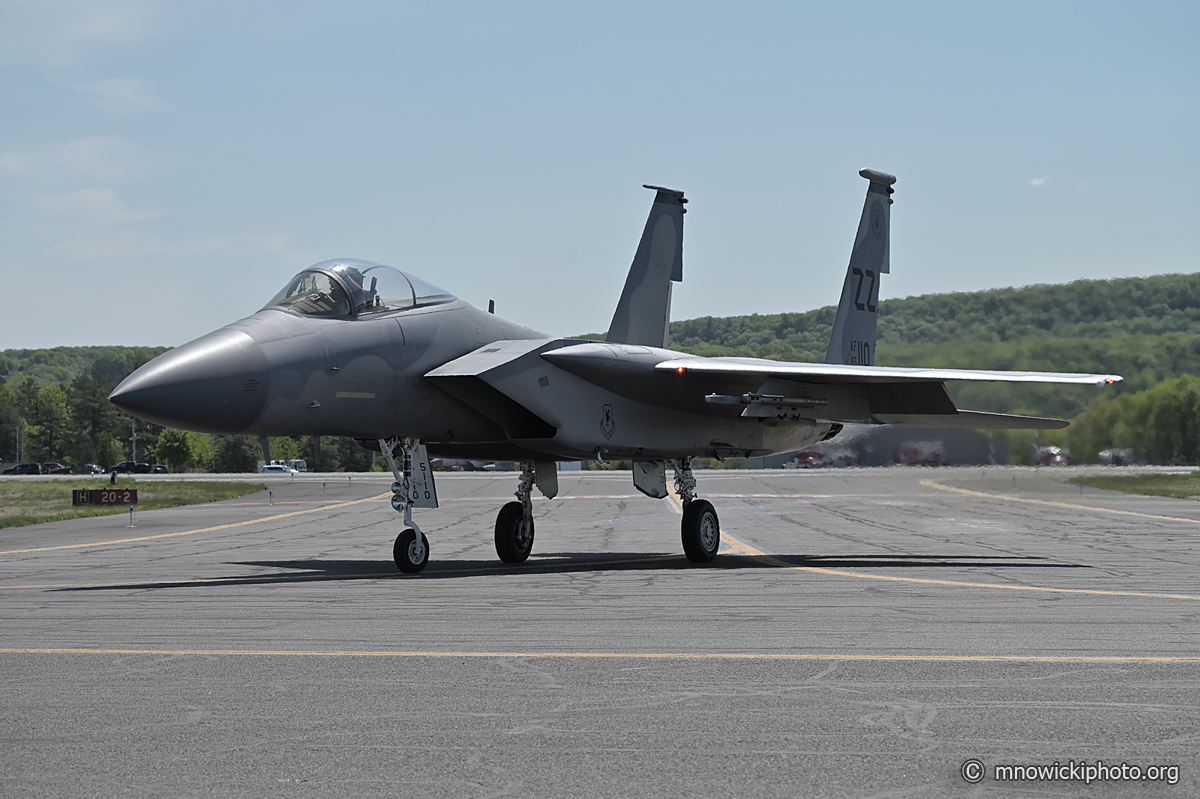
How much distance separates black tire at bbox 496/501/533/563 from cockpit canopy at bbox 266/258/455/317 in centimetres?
364

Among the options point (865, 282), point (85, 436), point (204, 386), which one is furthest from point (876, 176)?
point (85, 436)

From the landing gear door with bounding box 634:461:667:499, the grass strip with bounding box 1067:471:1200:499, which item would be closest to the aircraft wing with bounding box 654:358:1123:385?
the landing gear door with bounding box 634:461:667:499

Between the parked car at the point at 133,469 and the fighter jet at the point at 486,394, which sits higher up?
the fighter jet at the point at 486,394

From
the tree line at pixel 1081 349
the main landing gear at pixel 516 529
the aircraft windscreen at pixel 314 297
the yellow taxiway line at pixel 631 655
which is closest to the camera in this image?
the yellow taxiway line at pixel 631 655

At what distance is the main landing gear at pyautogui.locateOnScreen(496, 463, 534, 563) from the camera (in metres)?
16.2

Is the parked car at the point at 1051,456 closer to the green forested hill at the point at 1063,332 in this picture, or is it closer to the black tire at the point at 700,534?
the green forested hill at the point at 1063,332

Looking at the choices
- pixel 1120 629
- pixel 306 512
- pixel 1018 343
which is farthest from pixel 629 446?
pixel 306 512

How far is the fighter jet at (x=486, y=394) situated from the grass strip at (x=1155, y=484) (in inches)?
766

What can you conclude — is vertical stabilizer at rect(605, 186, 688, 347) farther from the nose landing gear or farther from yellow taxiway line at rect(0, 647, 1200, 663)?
yellow taxiway line at rect(0, 647, 1200, 663)

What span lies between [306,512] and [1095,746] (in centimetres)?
3254

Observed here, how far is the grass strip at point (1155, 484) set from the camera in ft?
122

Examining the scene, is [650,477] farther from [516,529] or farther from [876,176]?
[876,176]

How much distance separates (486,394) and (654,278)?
7.11 m
